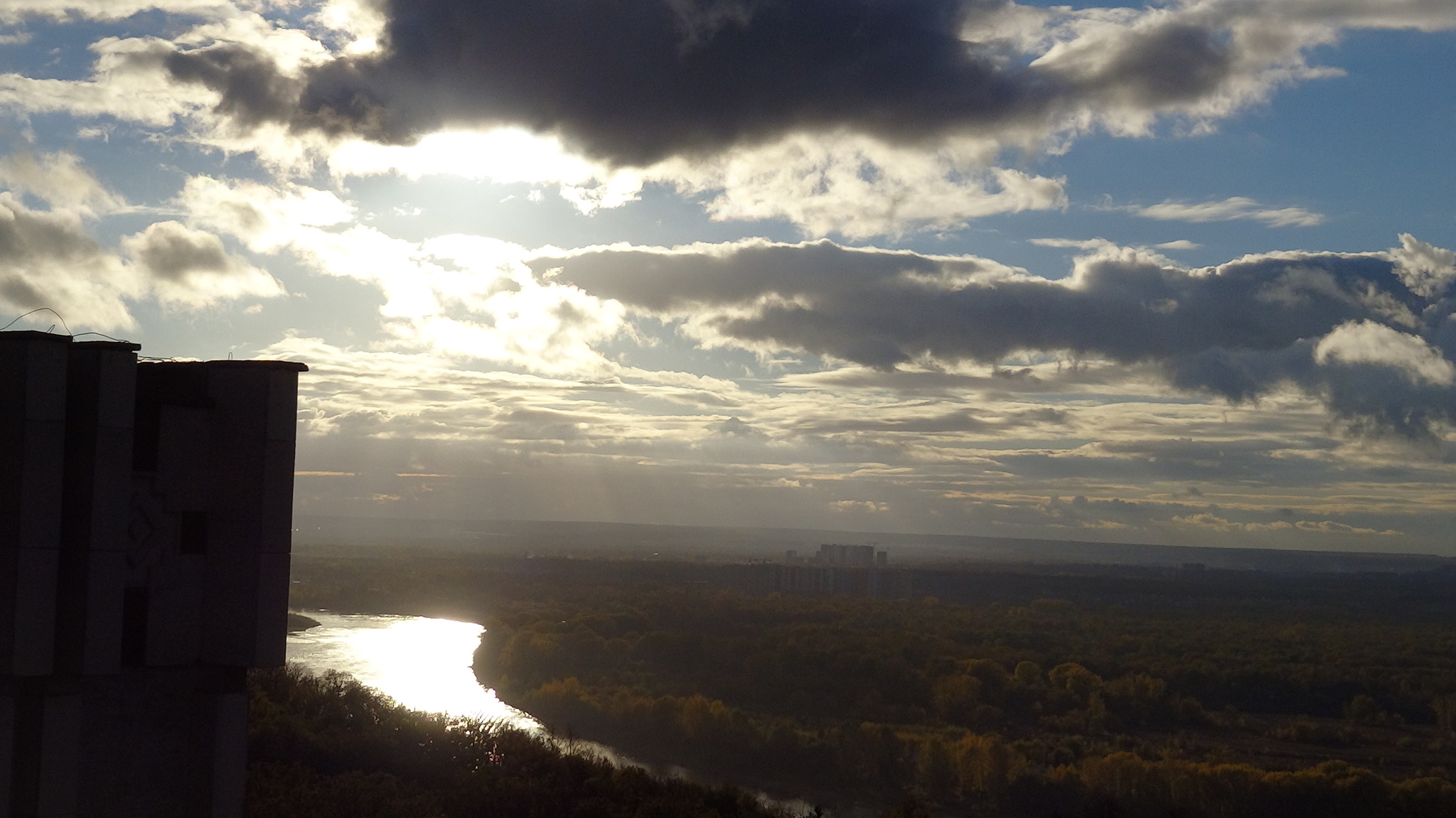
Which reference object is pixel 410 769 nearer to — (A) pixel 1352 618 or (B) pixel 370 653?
(B) pixel 370 653

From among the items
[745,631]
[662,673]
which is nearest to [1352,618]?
[745,631]

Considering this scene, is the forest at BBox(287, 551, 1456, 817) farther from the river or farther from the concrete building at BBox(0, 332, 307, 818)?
the concrete building at BBox(0, 332, 307, 818)

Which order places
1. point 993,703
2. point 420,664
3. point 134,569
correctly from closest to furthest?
point 134,569
point 993,703
point 420,664

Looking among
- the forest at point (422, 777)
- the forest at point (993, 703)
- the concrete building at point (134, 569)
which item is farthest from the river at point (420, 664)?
the concrete building at point (134, 569)

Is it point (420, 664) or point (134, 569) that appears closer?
point (134, 569)

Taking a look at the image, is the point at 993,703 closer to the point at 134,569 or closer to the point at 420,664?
the point at 420,664

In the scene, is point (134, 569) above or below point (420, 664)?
above

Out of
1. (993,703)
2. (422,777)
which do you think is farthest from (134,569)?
(993,703)
